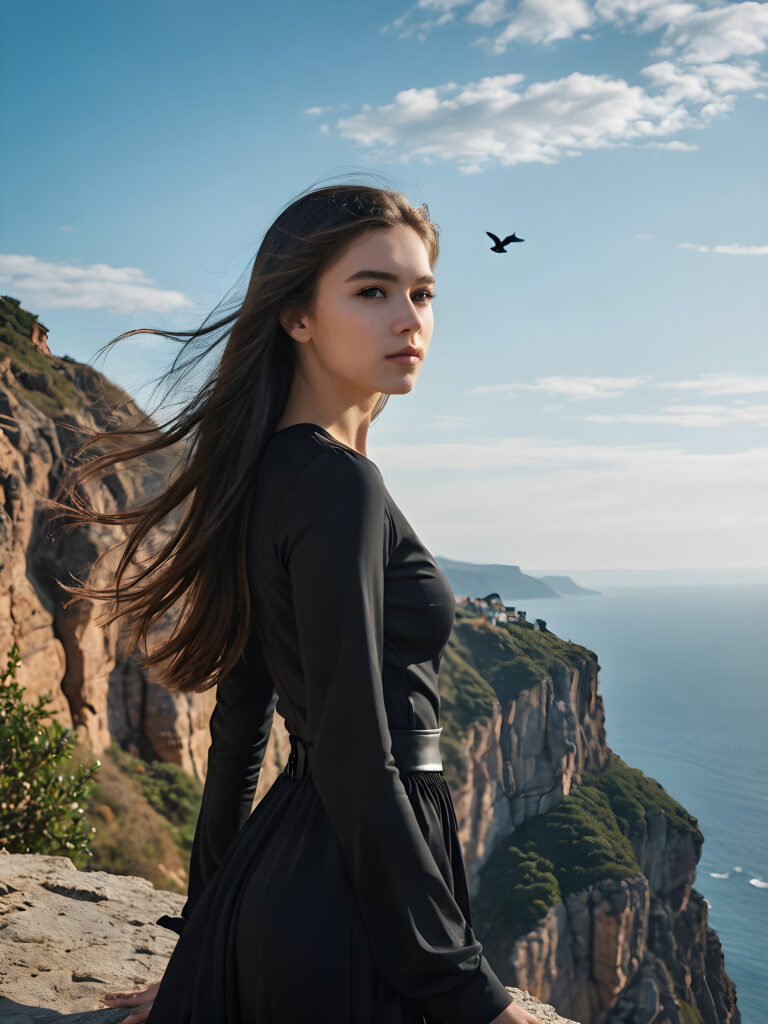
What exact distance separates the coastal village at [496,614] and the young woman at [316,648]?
1789 inches

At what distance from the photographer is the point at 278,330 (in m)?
1.84

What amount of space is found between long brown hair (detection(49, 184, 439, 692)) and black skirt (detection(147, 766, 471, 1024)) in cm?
36

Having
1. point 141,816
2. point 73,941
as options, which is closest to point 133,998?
point 73,941

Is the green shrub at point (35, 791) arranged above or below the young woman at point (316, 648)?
below

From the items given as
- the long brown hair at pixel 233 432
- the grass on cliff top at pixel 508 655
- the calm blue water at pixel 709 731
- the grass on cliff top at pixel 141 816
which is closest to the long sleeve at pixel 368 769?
the long brown hair at pixel 233 432

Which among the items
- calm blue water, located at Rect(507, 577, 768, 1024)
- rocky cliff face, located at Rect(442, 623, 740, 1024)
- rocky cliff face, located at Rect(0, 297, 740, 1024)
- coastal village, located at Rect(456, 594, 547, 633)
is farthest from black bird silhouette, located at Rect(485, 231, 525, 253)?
calm blue water, located at Rect(507, 577, 768, 1024)

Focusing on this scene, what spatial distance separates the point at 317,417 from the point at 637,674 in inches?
6045

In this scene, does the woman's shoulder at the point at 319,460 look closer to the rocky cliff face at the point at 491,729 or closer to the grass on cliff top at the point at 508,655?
the rocky cliff face at the point at 491,729

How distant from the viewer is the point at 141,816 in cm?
1303

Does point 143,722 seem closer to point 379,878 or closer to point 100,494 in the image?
point 100,494

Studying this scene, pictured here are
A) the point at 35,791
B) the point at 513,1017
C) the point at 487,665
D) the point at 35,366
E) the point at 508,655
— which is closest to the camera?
the point at 513,1017

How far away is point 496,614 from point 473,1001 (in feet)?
157

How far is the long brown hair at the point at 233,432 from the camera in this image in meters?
1.73

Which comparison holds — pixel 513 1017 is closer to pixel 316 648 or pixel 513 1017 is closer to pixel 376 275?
pixel 316 648
